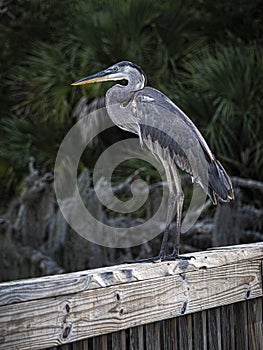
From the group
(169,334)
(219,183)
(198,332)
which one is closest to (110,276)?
(169,334)

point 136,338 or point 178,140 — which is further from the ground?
point 178,140

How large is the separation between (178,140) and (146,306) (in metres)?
1.11

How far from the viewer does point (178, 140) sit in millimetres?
2984

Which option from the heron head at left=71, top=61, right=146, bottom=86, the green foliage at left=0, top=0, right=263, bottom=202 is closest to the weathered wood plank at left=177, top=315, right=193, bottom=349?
the heron head at left=71, top=61, right=146, bottom=86

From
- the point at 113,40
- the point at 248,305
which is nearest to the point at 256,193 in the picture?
the point at 113,40

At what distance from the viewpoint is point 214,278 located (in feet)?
7.61

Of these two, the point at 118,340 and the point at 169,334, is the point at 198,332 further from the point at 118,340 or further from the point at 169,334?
the point at 118,340

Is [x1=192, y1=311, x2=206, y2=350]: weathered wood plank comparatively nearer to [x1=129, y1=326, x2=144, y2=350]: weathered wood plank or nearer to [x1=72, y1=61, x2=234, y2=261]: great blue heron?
[x1=129, y1=326, x2=144, y2=350]: weathered wood plank

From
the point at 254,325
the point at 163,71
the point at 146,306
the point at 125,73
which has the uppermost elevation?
the point at 163,71

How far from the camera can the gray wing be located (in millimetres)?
2930

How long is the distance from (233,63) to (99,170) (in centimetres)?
176

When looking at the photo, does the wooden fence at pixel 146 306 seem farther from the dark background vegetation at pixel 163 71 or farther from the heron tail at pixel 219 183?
the dark background vegetation at pixel 163 71

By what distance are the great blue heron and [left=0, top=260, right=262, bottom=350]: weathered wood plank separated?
51 cm

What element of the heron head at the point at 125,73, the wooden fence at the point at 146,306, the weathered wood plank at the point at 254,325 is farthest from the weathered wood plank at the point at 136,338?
the heron head at the point at 125,73
